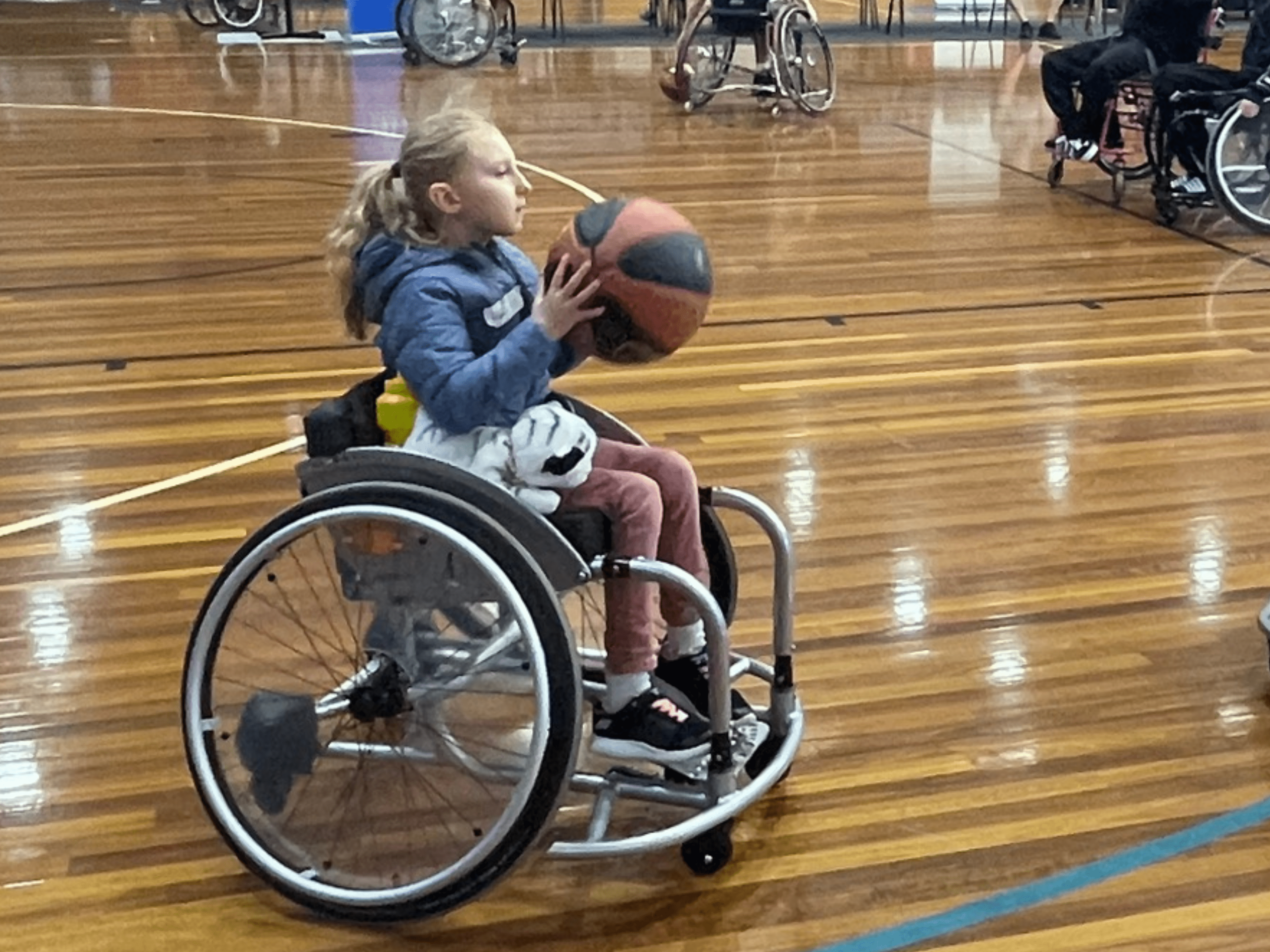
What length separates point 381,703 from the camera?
191 cm

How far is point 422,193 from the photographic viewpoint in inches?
77.2

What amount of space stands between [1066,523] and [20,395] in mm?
2515

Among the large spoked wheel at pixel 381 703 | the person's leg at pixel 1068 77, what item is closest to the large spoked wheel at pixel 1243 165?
the person's leg at pixel 1068 77

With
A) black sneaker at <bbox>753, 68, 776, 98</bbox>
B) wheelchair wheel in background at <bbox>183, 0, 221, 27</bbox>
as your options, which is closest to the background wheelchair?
black sneaker at <bbox>753, 68, 776, 98</bbox>

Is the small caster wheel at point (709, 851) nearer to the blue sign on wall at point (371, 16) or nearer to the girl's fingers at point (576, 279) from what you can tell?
the girl's fingers at point (576, 279)

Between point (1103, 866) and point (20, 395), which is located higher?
point (20, 395)

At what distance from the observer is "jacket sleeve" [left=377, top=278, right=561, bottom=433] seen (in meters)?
1.85

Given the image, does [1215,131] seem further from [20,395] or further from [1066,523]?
[20,395]

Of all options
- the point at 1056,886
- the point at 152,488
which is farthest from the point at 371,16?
→ the point at 1056,886

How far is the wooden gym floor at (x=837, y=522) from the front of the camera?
6.61 feet

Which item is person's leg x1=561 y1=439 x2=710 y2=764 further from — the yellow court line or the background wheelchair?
the background wheelchair

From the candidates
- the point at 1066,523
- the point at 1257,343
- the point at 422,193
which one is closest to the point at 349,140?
the point at 1257,343

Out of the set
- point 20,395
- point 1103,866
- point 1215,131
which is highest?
point 1215,131

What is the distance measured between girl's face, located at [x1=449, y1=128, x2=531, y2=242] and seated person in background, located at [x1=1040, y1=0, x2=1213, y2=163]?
452 cm
